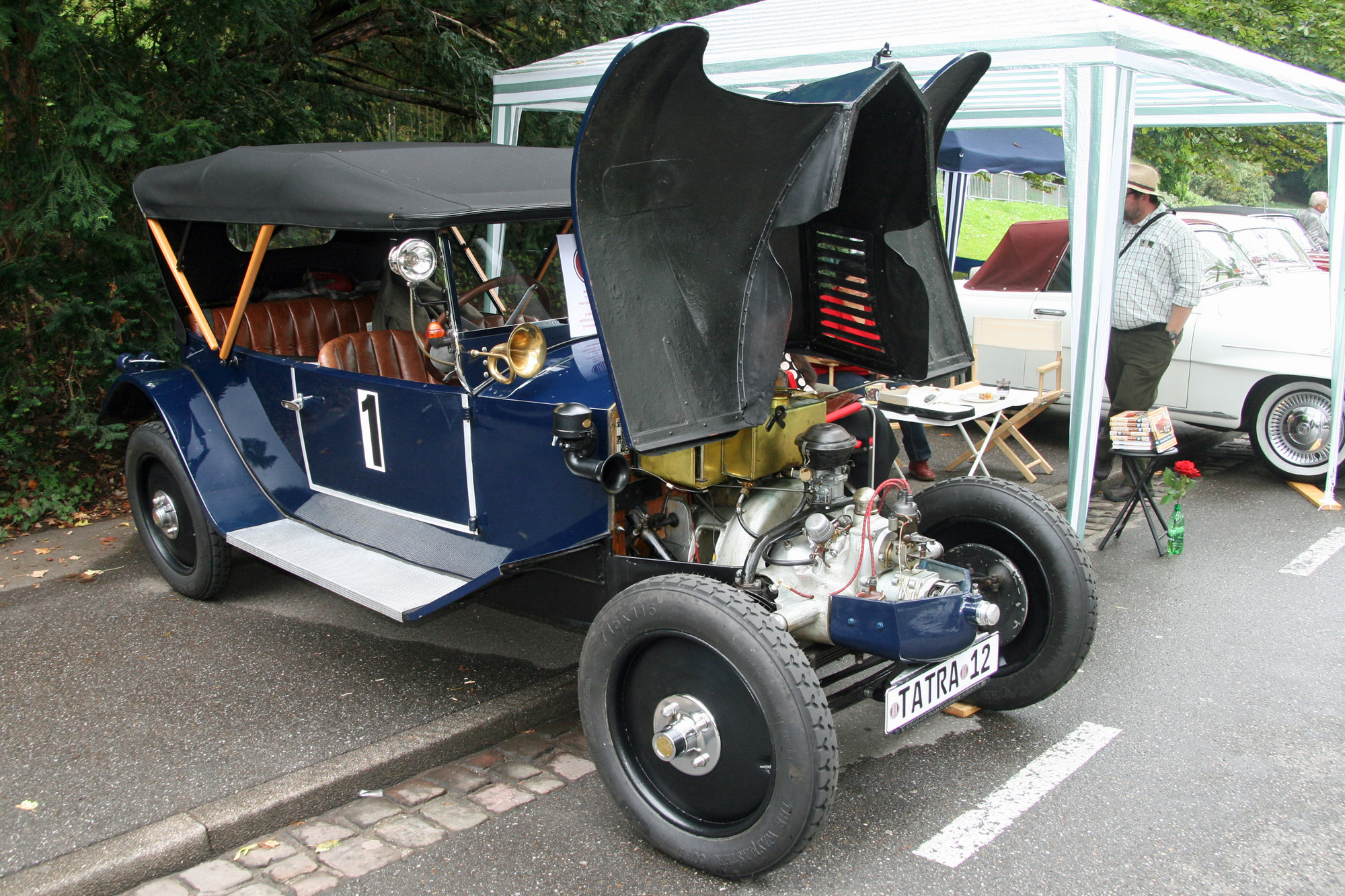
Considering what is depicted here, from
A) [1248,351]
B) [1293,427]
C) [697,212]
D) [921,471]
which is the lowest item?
[921,471]

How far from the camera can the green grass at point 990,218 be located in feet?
59.4

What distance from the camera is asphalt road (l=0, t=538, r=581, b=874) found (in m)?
3.19

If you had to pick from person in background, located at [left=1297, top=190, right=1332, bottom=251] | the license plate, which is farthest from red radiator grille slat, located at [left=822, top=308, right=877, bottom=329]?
person in background, located at [left=1297, top=190, right=1332, bottom=251]

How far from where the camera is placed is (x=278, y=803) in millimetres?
3107

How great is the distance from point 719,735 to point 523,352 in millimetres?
1452

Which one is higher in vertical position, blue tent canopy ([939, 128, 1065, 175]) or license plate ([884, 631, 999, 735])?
blue tent canopy ([939, 128, 1065, 175])

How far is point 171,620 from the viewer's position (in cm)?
461

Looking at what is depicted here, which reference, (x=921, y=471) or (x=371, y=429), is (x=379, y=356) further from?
(x=921, y=471)

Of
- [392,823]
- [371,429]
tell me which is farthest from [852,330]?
[392,823]

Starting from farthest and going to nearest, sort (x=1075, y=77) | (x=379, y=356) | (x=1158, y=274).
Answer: (x=1158, y=274) < (x=1075, y=77) < (x=379, y=356)

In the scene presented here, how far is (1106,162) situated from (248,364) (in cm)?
413

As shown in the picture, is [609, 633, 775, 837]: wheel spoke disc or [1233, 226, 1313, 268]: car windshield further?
[1233, 226, 1313, 268]: car windshield

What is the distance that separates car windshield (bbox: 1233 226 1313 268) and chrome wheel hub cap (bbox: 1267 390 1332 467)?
1.49m

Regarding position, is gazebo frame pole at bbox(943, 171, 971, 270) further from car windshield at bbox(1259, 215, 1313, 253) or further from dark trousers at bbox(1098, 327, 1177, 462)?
dark trousers at bbox(1098, 327, 1177, 462)
